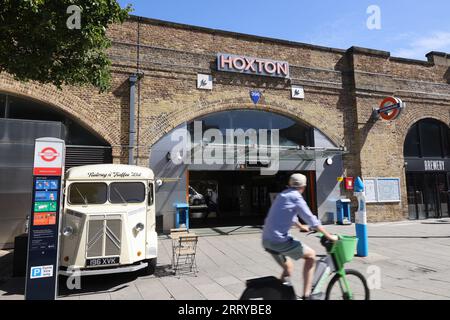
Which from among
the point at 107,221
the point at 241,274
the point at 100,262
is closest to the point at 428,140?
the point at 241,274

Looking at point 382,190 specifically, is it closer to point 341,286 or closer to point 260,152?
point 260,152

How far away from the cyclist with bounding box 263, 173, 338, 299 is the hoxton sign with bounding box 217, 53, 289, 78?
10.5 meters

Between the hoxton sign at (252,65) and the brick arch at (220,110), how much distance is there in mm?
1372

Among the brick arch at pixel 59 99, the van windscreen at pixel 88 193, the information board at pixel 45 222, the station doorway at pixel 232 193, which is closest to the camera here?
the information board at pixel 45 222

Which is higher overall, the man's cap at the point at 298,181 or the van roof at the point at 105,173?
the van roof at the point at 105,173

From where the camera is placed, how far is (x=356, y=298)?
4395mm

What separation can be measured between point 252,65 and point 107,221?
1008cm

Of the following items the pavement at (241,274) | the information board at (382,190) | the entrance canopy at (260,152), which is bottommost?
the pavement at (241,274)

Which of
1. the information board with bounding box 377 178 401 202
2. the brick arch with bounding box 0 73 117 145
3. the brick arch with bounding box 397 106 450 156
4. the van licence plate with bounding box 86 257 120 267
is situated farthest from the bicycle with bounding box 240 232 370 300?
the brick arch with bounding box 397 106 450 156

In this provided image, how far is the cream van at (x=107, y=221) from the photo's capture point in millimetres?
6160

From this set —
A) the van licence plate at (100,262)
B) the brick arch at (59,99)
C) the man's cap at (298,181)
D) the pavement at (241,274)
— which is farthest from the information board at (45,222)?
the brick arch at (59,99)

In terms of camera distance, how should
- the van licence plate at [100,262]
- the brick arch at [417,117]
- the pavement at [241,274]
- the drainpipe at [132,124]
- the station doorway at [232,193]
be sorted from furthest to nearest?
the station doorway at [232,193]
the brick arch at [417,117]
the drainpipe at [132,124]
the van licence plate at [100,262]
the pavement at [241,274]

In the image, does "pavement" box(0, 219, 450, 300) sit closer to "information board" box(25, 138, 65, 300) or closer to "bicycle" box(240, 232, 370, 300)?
"information board" box(25, 138, 65, 300)

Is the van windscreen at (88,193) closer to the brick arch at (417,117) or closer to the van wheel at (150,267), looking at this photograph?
the van wheel at (150,267)
